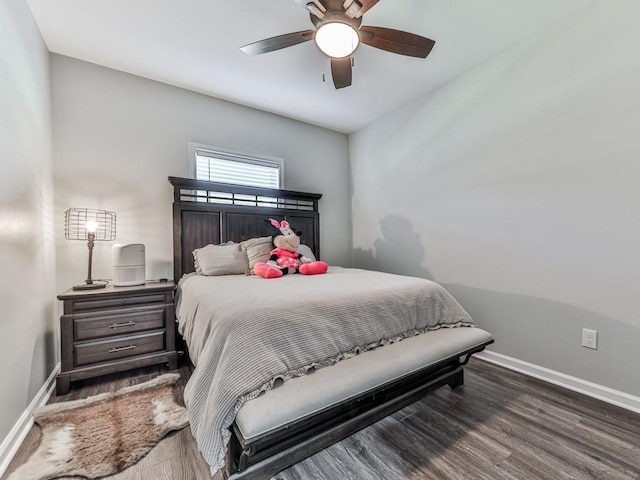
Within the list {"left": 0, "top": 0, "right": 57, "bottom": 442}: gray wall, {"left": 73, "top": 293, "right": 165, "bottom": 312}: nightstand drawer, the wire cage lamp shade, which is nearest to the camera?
{"left": 0, "top": 0, "right": 57, "bottom": 442}: gray wall

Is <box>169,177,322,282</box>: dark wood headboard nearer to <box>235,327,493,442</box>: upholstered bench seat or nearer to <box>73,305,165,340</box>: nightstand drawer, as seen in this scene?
<box>73,305,165,340</box>: nightstand drawer

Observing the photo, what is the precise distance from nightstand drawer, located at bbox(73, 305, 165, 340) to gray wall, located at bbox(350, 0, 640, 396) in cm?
267

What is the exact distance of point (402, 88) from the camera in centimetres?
298

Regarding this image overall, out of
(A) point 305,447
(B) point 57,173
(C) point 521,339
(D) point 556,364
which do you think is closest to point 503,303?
(C) point 521,339

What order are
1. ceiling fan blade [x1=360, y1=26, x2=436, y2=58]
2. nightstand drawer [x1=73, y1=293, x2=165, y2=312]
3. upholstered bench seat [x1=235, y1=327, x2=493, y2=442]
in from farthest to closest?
nightstand drawer [x1=73, y1=293, x2=165, y2=312] < ceiling fan blade [x1=360, y1=26, x2=436, y2=58] < upholstered bench seat [x1=235, y1=327, x2=493, y2=442]

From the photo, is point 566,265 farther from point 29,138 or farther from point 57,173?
point 57,173

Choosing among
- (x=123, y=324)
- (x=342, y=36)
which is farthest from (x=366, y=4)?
(x=123, y=324)

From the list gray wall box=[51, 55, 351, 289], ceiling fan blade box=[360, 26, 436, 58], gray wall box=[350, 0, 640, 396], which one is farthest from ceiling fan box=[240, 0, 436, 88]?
gray wall box=[51, 55, 351, 289]

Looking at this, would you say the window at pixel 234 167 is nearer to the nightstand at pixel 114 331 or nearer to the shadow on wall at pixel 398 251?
the nightstand at pixel 114 331

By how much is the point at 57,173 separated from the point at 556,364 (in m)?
4.42

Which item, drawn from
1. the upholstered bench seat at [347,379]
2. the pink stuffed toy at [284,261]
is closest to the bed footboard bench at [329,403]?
the upholstered bench seat at [347,379]

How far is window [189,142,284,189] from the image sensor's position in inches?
121

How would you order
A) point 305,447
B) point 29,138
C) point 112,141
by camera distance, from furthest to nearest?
point 112,141 < point 29,138 < point 305,447

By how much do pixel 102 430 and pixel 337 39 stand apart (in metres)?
2.74
